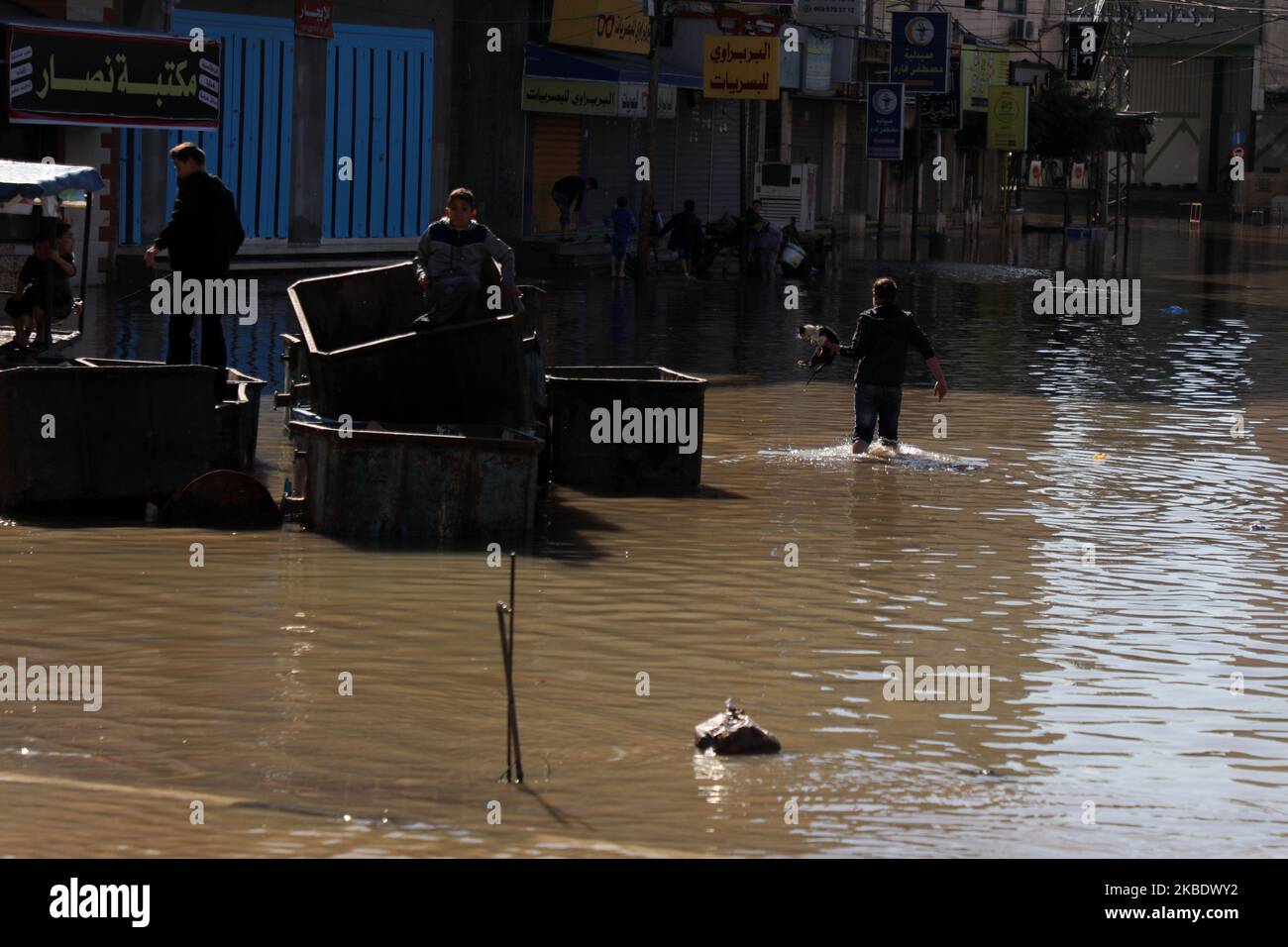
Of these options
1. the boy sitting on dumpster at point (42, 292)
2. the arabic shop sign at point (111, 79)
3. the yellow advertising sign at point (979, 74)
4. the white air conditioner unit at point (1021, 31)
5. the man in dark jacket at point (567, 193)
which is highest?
the white air conditioner unit at point (1021, 31)

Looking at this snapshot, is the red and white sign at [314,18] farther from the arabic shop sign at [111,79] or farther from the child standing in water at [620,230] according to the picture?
the child standing in water at [620,230]

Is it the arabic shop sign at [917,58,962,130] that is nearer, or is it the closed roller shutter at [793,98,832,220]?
the arabic shop sign at [917,58,962,130]

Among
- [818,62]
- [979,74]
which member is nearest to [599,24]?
[818,62]

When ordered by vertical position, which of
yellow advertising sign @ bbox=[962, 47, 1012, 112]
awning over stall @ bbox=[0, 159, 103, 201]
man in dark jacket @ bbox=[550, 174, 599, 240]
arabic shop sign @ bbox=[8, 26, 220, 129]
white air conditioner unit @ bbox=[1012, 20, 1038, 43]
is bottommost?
awning over stall @ bbox=[0, 159, 103, 201]

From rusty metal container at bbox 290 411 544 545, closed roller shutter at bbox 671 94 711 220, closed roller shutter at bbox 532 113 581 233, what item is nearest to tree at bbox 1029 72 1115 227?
closed roller shutter at bbox 671 94 711 220

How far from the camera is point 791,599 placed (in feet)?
33.9

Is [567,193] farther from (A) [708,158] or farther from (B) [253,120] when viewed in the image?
(A) [708,158]

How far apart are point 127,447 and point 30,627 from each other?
119 inches

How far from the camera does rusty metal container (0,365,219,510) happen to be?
1180 centimetres

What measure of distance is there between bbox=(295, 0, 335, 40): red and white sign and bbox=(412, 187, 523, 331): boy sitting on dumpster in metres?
20.2

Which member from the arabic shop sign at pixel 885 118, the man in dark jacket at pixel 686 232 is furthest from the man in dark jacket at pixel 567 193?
the arabic shop sign at pixel 885 118

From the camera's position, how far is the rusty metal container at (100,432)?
1180 centimetres

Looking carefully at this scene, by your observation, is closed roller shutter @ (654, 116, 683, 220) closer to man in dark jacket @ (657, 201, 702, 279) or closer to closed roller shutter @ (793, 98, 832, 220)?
closed roller shutter @ (793, 98, 832, 220)

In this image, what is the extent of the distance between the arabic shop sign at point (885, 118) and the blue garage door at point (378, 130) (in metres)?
8.89
